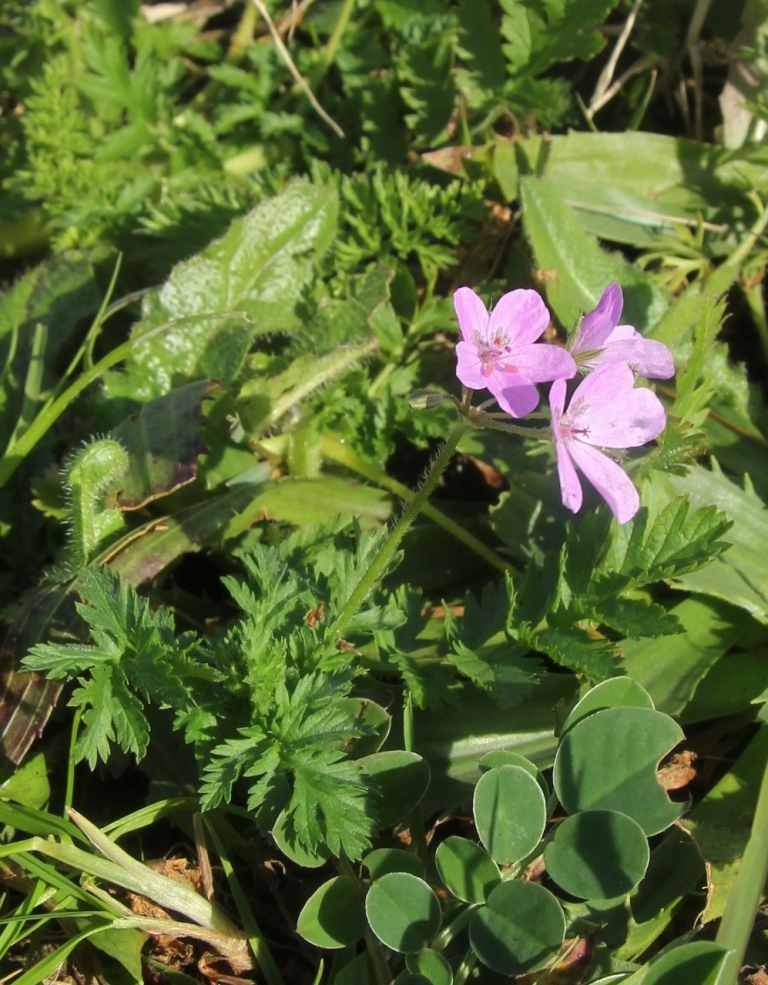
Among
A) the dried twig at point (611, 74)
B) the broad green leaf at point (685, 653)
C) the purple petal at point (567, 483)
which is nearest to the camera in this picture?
the purple petal at point (567, 483)

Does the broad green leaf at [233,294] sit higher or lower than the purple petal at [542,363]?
lower

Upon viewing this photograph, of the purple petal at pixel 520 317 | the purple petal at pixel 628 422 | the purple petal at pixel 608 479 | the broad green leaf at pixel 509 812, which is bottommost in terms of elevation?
the broad green leaf at pixel 509 812

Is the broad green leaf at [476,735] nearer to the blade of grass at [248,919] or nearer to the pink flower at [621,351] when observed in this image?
the blade of grass at [248,919]

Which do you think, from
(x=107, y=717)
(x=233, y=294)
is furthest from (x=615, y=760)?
(x=233, y=294)

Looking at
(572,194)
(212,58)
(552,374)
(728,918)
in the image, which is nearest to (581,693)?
(728,918)

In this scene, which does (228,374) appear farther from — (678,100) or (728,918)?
(678,100)

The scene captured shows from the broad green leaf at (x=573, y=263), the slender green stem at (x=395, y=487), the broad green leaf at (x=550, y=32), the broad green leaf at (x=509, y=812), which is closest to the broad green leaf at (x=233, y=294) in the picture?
A: the slender green stem at (x=395, y=487)

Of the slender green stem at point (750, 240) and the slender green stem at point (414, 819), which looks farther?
the slender green stem at point (750, 240)
